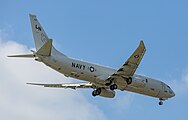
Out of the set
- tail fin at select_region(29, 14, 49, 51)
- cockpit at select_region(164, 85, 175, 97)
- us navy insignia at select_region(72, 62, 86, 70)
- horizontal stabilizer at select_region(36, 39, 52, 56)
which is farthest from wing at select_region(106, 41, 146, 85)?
tail fin at select_region(29, 14, 49, 51)

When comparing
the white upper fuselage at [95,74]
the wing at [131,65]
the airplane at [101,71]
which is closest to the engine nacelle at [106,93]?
the airplane at [101,71]

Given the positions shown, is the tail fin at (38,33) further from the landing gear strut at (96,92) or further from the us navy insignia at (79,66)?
the landing gear strut at (96,92)

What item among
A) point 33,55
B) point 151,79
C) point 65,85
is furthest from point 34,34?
point 151,79

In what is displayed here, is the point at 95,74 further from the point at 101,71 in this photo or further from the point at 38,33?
the point at 38,33

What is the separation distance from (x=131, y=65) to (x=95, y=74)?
4856 mm

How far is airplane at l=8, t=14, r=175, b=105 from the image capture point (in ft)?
205

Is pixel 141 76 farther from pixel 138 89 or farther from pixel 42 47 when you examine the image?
pixel 42 47

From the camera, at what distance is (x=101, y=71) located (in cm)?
6681

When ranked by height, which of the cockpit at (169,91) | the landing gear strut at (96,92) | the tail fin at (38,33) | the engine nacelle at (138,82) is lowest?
the engine nacelle at (138,82)

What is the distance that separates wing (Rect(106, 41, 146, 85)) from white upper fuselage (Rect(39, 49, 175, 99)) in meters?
1.33

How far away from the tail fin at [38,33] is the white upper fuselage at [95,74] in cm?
188

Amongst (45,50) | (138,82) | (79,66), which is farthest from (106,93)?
(45,50)

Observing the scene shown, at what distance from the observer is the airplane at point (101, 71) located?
62.4 m

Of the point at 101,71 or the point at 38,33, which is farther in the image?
the point at 101,71
